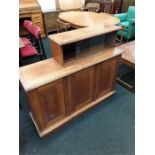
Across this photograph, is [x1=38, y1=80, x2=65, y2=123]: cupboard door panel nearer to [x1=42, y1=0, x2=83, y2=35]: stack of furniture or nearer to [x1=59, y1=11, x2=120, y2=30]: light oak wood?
[x1=59, y1=11, x2=120, y2=30]: light oak wood

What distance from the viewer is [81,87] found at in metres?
1.60

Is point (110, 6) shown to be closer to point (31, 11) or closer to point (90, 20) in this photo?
point (90, 20)

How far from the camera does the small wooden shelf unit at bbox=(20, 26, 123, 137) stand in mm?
1294

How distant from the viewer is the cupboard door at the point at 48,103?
1277 mm

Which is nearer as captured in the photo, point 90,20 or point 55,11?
point 90,20

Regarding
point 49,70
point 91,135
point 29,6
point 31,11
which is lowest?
point 91,135

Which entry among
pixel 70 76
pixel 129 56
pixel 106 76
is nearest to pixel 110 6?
pixel 129 56

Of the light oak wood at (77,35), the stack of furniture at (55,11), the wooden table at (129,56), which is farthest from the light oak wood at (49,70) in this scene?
the stack of furniture at (55,11)

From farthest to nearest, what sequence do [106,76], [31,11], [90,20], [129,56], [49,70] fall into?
[31,11] < [90,20] < [129,56] < [106,76] < [49,70]

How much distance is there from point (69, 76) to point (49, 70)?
210 millimetres

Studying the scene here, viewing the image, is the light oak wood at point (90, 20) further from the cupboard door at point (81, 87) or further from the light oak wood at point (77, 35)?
the cupboard door at point (81, 87)

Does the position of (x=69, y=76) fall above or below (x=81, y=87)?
above
